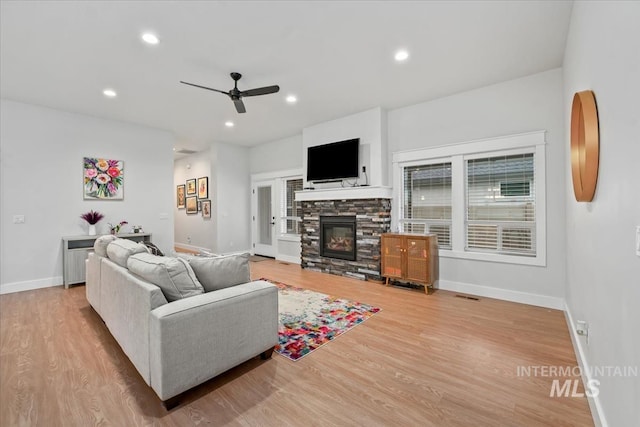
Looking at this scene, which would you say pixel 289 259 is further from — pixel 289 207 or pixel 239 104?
pixel 239 104

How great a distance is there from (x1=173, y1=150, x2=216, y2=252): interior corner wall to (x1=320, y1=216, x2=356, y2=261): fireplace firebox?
316 centimetres

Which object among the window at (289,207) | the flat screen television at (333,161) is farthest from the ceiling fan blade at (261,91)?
the window at (289,207)

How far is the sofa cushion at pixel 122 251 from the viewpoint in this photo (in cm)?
249

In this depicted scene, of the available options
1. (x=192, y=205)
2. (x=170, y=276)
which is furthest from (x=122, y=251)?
(x=192, y=205)

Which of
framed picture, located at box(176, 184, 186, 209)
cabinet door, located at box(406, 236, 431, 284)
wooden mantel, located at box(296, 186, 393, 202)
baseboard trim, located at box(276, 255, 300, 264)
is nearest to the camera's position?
cabinet door, located at box(406, 236, 431, 284)

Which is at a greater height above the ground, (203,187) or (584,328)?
(203,187)

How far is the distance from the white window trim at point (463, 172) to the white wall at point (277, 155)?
2545mm

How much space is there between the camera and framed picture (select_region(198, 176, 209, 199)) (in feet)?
24.7

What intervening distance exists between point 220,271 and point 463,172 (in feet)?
12.0

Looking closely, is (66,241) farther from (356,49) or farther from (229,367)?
(356,49)

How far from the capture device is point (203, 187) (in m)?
7.66

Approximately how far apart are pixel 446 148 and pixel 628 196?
3403 millimetres

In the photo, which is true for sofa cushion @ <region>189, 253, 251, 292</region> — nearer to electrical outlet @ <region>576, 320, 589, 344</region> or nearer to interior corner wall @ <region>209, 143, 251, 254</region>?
electrical outlet @ <region>576, 320, 589, 344</region>

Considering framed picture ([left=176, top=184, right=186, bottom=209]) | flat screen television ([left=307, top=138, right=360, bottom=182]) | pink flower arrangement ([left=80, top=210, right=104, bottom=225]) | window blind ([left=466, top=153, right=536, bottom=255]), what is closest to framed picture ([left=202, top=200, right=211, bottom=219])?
framed picture ([left=176, top=184, right=186, bottom=209])
